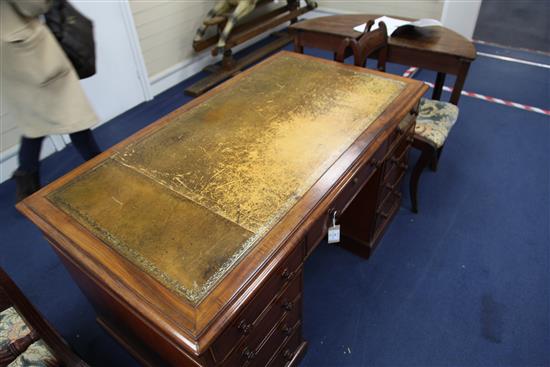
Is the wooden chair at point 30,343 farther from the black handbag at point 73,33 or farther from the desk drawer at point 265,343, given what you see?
the black handbag at point 73,33

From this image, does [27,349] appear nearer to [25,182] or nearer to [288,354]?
[288,354]

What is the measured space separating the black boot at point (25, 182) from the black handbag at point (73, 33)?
695 millimetres

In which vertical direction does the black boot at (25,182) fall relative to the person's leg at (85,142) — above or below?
below

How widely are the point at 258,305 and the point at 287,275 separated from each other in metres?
0.13

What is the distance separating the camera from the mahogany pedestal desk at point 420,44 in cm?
214

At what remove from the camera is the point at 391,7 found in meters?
4.24

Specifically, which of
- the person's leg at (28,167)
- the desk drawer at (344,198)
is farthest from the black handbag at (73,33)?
the desk drawer at (344,198)

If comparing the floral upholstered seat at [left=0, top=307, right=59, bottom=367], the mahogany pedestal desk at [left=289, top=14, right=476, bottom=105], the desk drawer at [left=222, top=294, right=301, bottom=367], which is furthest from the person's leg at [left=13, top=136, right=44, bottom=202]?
the mahogany pedestal desk at [left=289, top=14, right=476, bottom=105]

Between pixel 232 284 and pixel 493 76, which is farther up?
pixel 232 284

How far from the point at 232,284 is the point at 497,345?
4.54 feet

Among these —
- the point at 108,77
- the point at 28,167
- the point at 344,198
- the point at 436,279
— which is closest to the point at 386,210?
the point at 436,279

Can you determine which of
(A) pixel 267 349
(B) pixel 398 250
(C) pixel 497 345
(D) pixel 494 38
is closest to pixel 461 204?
(B) pixel 398 250

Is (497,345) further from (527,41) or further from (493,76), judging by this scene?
(527,41)

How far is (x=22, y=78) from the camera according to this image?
5.91 ft
